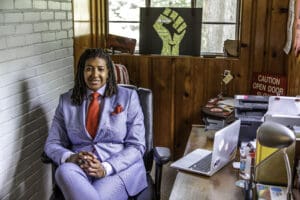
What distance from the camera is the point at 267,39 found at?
3244 millimetres

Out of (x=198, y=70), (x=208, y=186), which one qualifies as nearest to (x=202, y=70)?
(x=198, y=70)

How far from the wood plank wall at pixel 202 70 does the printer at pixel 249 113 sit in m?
0.63

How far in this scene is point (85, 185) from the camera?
6.50ft

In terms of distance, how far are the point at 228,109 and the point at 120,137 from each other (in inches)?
35.9

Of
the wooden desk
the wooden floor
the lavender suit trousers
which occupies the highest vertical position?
the wooden desk

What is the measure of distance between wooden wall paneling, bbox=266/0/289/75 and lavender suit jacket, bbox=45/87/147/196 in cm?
137

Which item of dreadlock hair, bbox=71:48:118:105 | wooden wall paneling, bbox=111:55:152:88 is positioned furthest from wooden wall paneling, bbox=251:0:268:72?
Answer: dreadlock hair, bbox=71:48:118:105

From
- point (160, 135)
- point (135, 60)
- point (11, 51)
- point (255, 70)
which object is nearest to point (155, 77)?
point (135, 60)

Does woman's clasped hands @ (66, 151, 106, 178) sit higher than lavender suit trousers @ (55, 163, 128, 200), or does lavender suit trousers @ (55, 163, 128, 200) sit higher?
woman's clasped hands @ (66, 151, 106, 178)

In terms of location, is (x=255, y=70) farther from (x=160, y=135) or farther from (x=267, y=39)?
(x=160, y=135)

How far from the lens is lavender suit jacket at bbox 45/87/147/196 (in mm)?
2262

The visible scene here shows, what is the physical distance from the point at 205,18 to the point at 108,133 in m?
1.59

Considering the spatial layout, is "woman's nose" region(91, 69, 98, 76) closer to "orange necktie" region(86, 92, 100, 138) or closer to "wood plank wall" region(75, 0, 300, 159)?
"orange necktie" region(86, 92, 100, 138)

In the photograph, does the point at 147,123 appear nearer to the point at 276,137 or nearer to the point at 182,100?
the point at 182,100
